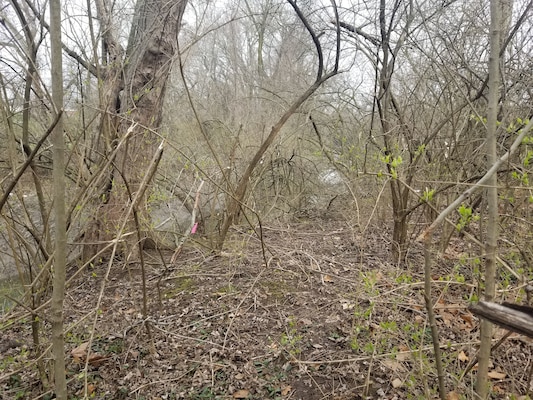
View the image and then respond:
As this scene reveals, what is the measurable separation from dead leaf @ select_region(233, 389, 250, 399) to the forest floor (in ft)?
0.04

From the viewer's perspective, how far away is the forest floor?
101 inches

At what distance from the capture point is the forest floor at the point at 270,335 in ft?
8.40

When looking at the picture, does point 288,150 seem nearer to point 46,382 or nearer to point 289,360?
point 289,360

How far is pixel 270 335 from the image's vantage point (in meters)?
3.20

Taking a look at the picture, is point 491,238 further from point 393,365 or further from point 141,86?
point 141,86

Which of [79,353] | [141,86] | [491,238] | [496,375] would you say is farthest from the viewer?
[141,86]

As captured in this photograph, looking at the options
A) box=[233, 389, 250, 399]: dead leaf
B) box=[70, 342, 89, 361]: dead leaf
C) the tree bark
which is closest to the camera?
the tree bark

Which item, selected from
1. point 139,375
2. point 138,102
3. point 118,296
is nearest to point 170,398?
point 139,375

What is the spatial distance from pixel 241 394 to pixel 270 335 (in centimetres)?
60

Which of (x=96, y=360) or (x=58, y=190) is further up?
(x=58, y=190)

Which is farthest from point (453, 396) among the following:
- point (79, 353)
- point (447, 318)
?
point (79, 353)

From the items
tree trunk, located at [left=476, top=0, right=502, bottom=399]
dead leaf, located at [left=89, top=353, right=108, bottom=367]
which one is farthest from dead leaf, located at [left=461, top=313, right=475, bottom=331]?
dead leaf, located at [left=89, top=353, right=108, bottom=367]

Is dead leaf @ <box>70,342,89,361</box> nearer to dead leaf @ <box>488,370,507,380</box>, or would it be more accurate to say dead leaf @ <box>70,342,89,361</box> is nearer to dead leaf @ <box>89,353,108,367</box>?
dead leaf @ <box>89,353,108,367</box>

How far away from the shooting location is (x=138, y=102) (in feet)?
14.8
